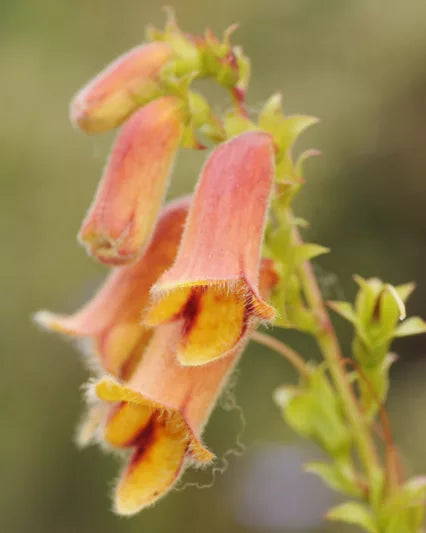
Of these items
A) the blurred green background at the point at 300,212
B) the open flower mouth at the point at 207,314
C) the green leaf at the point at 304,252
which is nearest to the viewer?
the open flower mouth at the point at 207,314

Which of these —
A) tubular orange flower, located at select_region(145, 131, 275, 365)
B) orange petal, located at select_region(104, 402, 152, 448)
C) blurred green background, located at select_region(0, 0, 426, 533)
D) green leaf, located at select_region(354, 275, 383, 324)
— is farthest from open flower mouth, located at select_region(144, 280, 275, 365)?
blurred green background, located at select_region(0, 0, 426, 533)

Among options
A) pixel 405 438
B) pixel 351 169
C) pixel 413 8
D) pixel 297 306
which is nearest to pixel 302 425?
pixel 297 306

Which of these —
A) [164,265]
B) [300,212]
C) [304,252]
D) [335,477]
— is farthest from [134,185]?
[300,212]

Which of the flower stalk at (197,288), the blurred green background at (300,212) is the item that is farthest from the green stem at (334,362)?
the blurred green background at (300,212)

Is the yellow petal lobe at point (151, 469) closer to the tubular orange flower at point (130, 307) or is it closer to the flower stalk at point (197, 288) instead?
the flower stalk at point (197, 288)

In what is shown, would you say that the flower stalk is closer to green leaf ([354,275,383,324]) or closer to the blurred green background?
green leaf ([354,275,383,324])

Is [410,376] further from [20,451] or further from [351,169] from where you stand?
[20,451]
